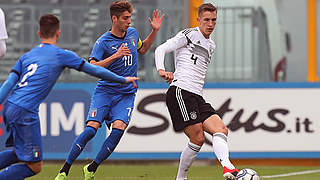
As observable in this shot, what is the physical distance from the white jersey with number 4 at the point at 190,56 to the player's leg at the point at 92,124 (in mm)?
825

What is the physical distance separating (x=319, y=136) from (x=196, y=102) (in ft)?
12.7

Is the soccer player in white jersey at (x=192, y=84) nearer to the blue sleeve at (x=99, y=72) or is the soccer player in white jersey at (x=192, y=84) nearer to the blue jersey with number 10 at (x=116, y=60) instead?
the blue jersey with number 10 at (x=116, y=60)

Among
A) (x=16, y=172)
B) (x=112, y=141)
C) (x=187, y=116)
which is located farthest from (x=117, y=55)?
(x=16, y=172)

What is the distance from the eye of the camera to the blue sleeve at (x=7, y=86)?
6652 mm

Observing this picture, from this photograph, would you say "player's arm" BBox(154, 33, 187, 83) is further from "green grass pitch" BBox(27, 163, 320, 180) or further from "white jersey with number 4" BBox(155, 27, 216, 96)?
"green grass pitch" BBox(27, 163, 320, 180)

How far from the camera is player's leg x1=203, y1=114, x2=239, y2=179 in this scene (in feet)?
25.4

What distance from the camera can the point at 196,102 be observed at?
27.2 feet

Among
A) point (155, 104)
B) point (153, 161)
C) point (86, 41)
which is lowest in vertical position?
point (153, 161)

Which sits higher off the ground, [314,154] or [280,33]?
[280,33]

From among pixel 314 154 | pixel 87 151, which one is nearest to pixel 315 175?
pixel 314 154

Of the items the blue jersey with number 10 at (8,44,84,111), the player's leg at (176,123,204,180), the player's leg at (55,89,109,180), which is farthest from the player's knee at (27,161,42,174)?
the player's leg at (176,123,204,180)

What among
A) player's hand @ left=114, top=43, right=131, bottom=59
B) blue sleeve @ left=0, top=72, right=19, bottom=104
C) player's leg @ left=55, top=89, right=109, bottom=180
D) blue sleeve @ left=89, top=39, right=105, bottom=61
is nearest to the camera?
blue sleeve @ left=0, top=72, right=19, bottom=104

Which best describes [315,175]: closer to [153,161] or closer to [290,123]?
[290,123]

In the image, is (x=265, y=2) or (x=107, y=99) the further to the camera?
(x=265, y=2)
